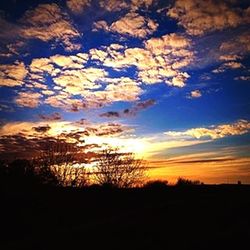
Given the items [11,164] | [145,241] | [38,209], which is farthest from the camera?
[11,164]

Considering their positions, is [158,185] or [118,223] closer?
[118,223]

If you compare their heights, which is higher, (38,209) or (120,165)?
(120,165)

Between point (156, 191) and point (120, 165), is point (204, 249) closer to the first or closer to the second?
point (156, 191)

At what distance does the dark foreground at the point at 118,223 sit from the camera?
1290cm

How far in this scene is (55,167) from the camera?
47.0 meters

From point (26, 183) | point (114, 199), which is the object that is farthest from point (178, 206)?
point (26, 183)

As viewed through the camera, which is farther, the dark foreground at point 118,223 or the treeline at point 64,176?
the treeline at point 64,176

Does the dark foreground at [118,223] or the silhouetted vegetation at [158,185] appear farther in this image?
the silhouetted vegetation at [158,185]

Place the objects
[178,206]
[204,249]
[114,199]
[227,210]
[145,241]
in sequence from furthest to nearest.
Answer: [114,199] → [178,206] → [227,210] → [145,241] → [204,249]

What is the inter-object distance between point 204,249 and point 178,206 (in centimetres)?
1017

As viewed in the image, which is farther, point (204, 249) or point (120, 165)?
point (120, 165)

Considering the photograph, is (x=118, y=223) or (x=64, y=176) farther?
(x=64, y=176)

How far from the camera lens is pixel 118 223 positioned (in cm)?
1723

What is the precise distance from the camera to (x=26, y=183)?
123 ft
